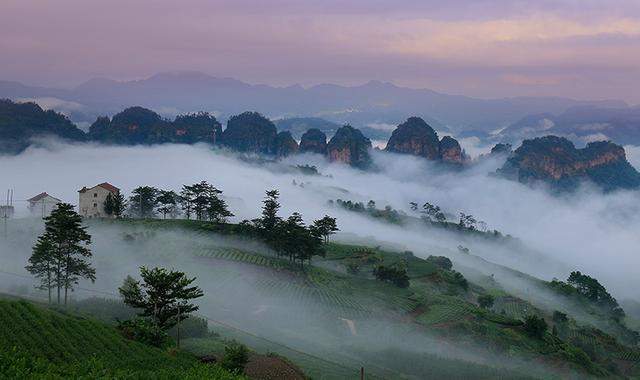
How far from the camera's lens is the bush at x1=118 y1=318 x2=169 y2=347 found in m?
35.9

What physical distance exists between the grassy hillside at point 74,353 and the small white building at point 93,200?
53.8m

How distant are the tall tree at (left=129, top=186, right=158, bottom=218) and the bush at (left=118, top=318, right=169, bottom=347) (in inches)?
2320

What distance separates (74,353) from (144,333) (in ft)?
18.9

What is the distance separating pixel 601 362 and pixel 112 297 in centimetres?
4575

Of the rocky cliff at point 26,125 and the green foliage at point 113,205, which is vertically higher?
the rocky cliff at point 26,125

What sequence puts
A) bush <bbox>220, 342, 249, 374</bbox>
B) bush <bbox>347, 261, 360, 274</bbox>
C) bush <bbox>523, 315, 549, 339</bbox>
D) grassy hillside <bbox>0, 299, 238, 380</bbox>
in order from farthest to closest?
1. bush <bbox>347, 261, 360, 274</bbox>
2. bush <bbox>523, 315, 549, 339</bbox>
3. bush <bbox>220, 342, 249, 374</bbox>
4. grassy hillside <bbox>0, 299, 238, 380</bbox>

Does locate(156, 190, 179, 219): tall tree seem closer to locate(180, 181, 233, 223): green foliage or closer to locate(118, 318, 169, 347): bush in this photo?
locate(180, 181, 233, 223): green foliage

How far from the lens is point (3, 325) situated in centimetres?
3053

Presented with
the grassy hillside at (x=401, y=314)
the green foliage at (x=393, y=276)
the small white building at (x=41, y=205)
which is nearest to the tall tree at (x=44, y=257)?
the grassy hillside at (x=401, y=314)

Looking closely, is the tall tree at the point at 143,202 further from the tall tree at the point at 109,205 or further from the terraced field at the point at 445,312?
the terraced field at the point at 445,312

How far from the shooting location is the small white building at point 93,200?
86.1m

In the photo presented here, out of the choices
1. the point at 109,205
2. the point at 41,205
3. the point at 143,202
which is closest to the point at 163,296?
the point at 109,205

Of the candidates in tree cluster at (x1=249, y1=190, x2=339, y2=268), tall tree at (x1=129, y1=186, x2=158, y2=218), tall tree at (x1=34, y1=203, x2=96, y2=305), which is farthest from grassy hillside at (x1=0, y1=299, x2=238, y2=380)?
tall tree at (x1=129, y1=186, x2=158, y2=218)

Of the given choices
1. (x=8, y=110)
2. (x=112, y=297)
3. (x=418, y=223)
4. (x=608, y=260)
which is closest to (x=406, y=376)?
(x=112, y=297)
